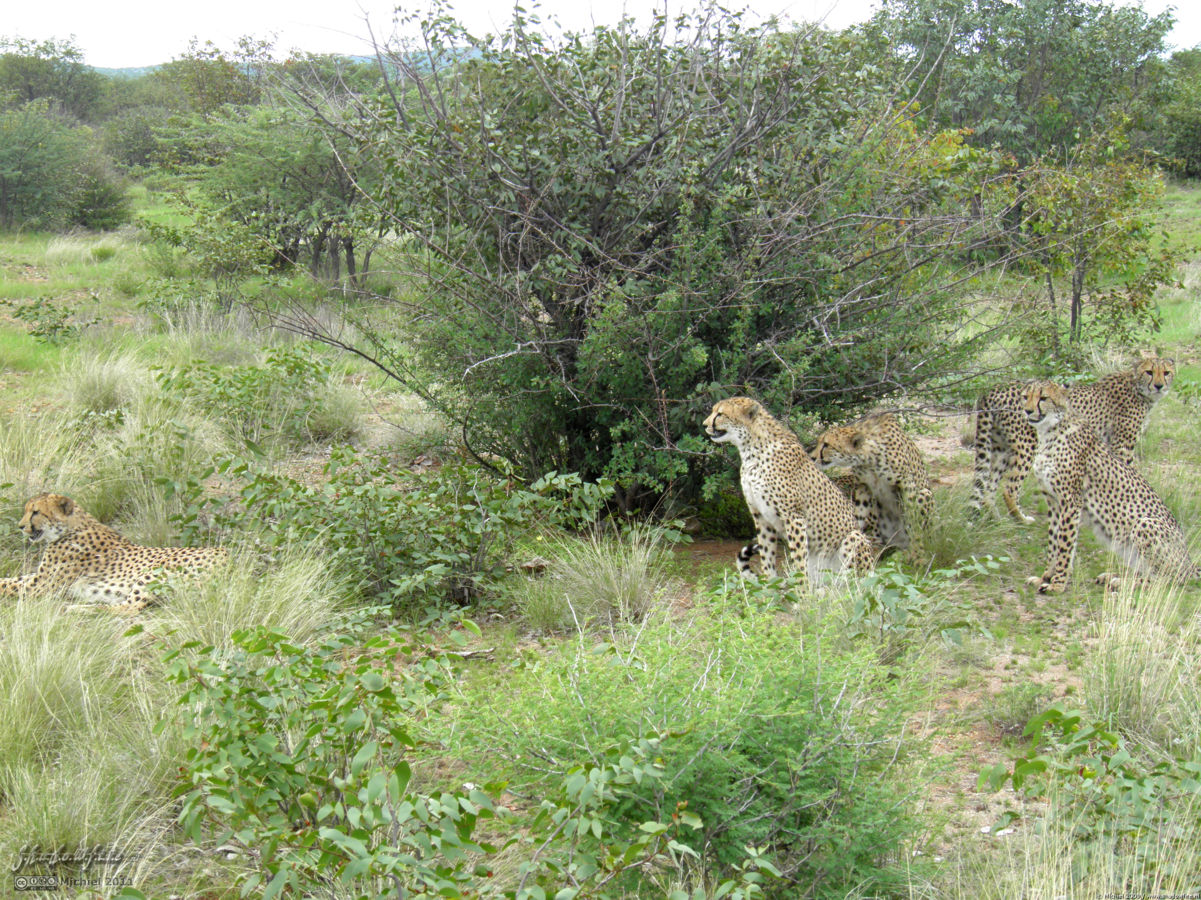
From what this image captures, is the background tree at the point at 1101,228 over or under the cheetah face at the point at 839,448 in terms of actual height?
over

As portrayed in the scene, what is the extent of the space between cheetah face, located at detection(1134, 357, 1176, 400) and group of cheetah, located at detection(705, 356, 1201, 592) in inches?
37.8

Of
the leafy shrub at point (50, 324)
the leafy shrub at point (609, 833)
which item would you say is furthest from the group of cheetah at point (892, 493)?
the leafy shrub at point (50, 324)

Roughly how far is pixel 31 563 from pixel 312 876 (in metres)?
3.75

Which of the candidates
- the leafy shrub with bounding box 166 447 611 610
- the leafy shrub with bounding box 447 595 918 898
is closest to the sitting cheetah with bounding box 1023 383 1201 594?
the leafy shrub with bounding box 166 447 611 610

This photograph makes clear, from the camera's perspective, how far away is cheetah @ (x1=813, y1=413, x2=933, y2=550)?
6.16 meters

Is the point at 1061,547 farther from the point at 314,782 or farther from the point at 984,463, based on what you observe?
the point at 314,782

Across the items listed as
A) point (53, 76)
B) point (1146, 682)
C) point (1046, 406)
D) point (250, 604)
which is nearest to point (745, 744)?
point (1146, 682)

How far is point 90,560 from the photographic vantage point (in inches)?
223

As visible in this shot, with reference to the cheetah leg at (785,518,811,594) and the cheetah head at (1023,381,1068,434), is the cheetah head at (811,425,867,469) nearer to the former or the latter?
the cheetah leg at (785,518,811,594)

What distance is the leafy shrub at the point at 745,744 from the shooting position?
295 centimetres

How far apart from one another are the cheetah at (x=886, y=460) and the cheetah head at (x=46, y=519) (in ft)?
13.6

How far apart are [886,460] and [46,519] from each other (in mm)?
4615

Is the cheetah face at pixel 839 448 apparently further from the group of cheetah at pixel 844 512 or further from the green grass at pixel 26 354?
the green grass at pixel 26 354

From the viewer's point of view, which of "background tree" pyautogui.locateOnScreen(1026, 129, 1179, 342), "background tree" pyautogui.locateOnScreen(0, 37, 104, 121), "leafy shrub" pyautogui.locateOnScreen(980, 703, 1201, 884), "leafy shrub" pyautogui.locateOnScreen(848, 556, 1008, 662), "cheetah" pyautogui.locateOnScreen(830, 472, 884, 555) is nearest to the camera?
"leafy shrub" pyautogui.locateOnScreen(980, 703, 1201, 884)
